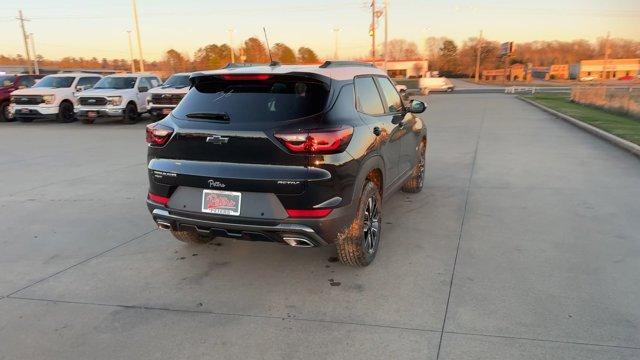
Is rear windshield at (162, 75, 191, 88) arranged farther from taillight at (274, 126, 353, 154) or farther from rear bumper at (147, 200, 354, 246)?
taillight at (274, 126, 353, 154)

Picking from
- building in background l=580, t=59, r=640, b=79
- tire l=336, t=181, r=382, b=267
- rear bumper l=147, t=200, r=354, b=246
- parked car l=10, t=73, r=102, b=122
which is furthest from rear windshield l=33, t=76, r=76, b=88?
building in background l=580, t=59, r=640, b=79

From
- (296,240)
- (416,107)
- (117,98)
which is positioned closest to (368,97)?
(416,107)

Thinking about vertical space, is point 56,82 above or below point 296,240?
above

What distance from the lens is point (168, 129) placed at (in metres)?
3.82

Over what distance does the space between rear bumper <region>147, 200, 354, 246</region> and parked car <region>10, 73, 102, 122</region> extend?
1618 cm

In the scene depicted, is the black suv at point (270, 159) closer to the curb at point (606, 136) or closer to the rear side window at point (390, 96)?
the rear side window at point (390, 96)

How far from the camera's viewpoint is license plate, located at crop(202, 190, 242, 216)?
3566 mm

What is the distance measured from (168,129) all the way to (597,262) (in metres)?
3.97

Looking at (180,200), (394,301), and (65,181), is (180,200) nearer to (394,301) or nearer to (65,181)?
(394,301)

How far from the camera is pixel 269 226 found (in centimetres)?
351

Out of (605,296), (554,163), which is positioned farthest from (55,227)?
(554,163)

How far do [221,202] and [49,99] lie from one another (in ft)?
54.6

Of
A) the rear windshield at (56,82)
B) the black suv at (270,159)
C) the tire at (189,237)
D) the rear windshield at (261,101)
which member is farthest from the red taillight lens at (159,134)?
the rear windshield at (56,82)

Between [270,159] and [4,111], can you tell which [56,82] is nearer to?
[4,111]
